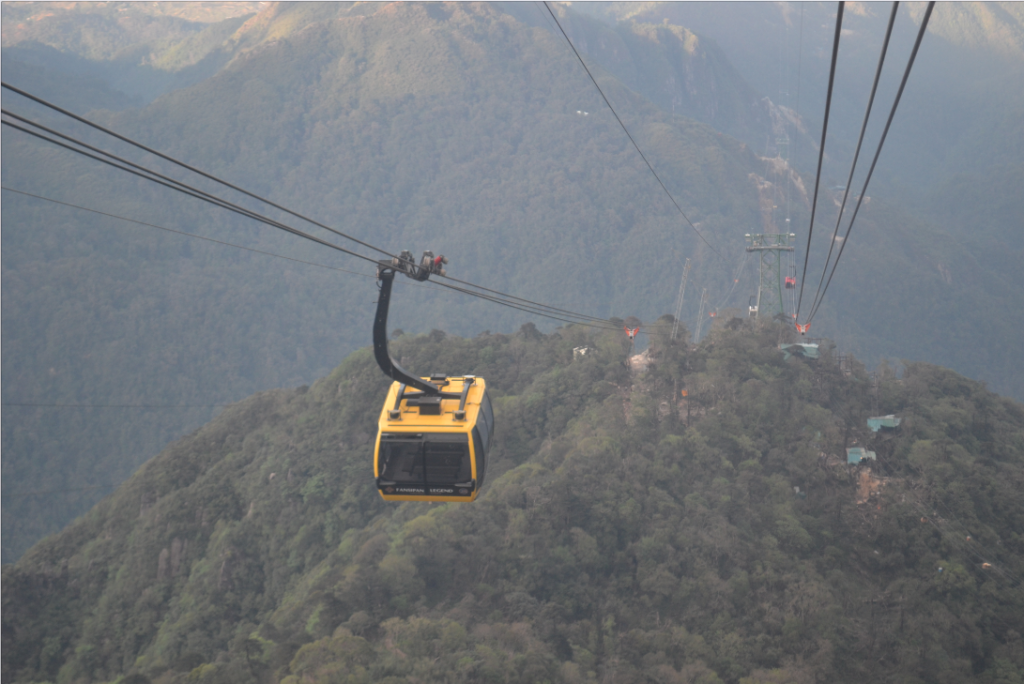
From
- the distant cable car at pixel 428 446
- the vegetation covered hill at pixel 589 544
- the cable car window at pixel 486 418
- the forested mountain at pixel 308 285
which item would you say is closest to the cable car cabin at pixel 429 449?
the distant cable car at pixel 428 446

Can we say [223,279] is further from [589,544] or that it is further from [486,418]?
[486,418]

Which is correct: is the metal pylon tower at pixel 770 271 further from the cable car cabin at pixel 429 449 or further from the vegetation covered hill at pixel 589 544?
the cable car cabin at pixel 429 449

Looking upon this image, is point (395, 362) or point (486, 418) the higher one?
point (395, 362)

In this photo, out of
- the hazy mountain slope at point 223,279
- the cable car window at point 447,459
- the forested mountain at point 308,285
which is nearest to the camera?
the cable car window at point 447,459

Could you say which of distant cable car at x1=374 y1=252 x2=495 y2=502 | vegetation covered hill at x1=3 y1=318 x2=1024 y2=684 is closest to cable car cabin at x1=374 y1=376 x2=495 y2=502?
distant cable car at x1=374 y1=252 x2=495 y2=502

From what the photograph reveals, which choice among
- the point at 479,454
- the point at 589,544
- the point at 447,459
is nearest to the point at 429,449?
the point at 447,459

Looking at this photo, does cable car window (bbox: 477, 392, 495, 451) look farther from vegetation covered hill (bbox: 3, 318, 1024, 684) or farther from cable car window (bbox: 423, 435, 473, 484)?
vegetation covered hill (bbox: 3, 318, 1024, 684)
